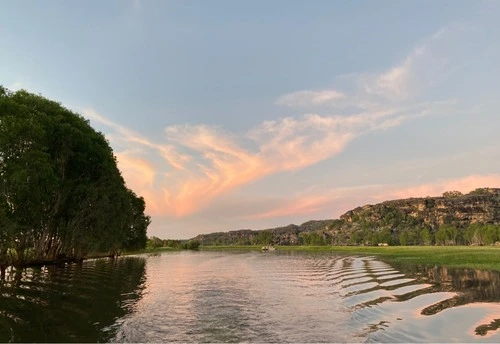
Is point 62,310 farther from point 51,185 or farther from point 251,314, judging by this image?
point 51,185

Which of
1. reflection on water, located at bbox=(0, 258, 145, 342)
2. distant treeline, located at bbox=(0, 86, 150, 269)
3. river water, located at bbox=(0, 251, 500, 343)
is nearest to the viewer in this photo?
reflection on water, located at bbox=(0, 258, 145, 342)

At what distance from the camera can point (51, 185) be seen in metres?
41.2

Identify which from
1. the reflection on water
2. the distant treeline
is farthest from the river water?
the distant treeline

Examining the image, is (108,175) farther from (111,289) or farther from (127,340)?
(127,340)

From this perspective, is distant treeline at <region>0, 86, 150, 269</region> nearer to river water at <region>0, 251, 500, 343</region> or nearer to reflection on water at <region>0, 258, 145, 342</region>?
reflection on water at <region>0, 258, 145, 342</region>

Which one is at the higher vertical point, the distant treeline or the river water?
the distant treeline

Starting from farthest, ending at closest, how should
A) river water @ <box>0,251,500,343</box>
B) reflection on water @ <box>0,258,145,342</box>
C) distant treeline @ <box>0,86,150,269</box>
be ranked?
distant treeline @ <box>0,86,150,269</box>
river water @ <box>0,251,500,343</box>
reflection on water @ <box>0,258,145,342</box>

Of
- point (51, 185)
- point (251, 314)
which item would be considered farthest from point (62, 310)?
point (51, 185)

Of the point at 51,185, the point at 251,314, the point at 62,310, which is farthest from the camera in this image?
the point at 51,185

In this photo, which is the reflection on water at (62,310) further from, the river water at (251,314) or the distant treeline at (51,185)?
the distant treeline at (51,185)

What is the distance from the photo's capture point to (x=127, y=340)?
13.8 meters

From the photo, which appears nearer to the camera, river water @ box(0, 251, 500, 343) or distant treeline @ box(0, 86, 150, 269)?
river water @ box(0, 251, 500, 343)

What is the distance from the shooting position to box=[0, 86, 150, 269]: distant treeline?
1423 inches

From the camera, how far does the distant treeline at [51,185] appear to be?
36.2 metres
